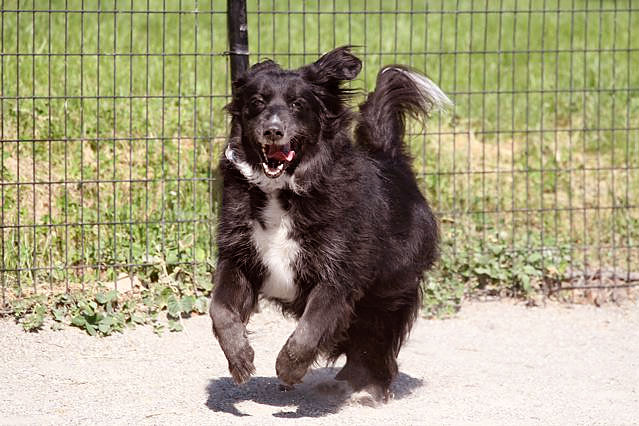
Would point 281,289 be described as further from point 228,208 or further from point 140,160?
point 140,160

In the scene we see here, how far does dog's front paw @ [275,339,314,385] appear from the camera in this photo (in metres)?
4.62

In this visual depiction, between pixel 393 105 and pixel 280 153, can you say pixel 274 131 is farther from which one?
pixel 393 105

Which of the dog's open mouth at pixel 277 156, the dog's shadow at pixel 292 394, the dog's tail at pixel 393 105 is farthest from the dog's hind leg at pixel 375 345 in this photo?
the dog's open mouth at pixel 277 156

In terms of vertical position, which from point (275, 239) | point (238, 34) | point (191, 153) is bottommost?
point (275, 239)

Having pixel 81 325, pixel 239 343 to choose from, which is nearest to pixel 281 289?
pixel 239 343

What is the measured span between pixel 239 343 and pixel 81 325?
2107 millimetres

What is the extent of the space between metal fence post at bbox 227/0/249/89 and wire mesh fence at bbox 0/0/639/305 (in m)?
0.10

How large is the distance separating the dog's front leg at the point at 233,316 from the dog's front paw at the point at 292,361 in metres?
0.14

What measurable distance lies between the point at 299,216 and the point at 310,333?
1.90 feet

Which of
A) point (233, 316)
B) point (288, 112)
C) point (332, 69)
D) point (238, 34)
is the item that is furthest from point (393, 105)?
point (233, 316)

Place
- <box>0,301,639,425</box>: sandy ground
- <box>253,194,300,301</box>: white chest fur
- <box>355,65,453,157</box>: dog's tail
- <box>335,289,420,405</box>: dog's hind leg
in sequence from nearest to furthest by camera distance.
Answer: <box>253,194,300,301</box>: white chest fur, <box>0,301,639,425</box>: sandy ground, <box>335,289,420,405</box>: dog's hind leg, <box>355,65,453,157</box>: dog's tail

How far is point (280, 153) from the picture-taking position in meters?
4.77

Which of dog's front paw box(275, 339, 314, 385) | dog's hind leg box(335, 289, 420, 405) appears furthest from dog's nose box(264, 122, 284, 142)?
dog's hind leg box(335, 289, 420, 405)

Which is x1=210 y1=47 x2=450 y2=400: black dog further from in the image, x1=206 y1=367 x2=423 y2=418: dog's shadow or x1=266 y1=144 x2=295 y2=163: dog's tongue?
x1=206 y1=367 x2=423 y2=418: dog's shadow
